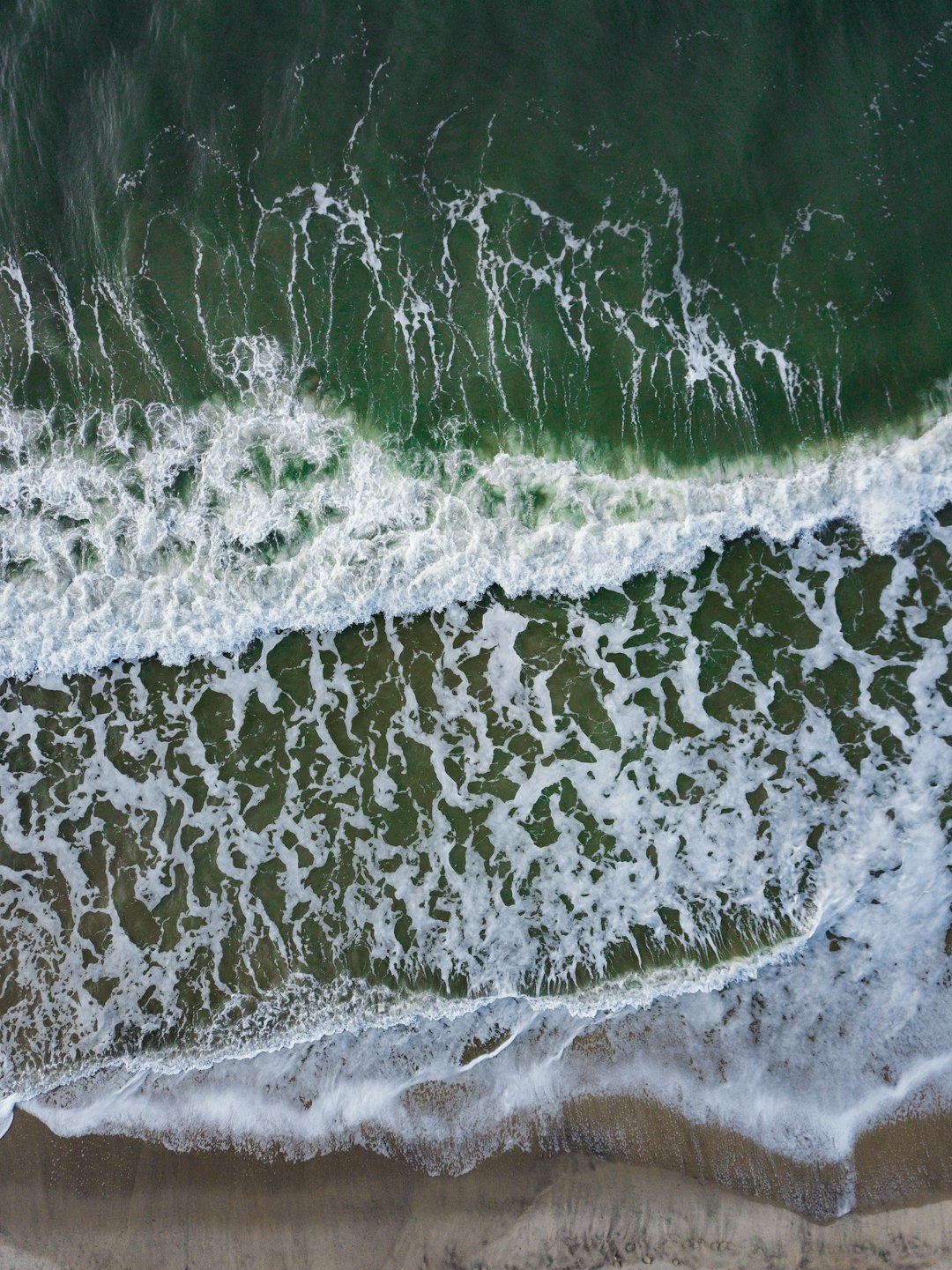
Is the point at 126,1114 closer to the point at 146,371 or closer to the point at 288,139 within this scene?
the point at 146,371

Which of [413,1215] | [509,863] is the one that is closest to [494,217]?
[509,863]

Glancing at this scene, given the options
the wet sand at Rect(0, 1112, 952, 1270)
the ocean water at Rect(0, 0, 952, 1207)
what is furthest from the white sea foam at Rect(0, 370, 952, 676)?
the wet sand at Rect(0, 1112, 952, 1270)

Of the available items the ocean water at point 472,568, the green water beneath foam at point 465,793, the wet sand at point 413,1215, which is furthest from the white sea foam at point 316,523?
the wet sand at point 413,1215

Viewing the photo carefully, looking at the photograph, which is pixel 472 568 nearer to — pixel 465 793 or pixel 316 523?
pixel 316 523

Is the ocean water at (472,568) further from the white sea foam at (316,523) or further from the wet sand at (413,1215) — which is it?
the wet sand at (413,1215)

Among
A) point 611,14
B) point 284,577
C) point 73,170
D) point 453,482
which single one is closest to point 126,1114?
point 284,577

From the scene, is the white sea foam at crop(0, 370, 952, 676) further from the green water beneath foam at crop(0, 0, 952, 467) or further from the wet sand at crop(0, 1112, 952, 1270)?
the wet sand at crop(0, 1112, 952, 1270)
